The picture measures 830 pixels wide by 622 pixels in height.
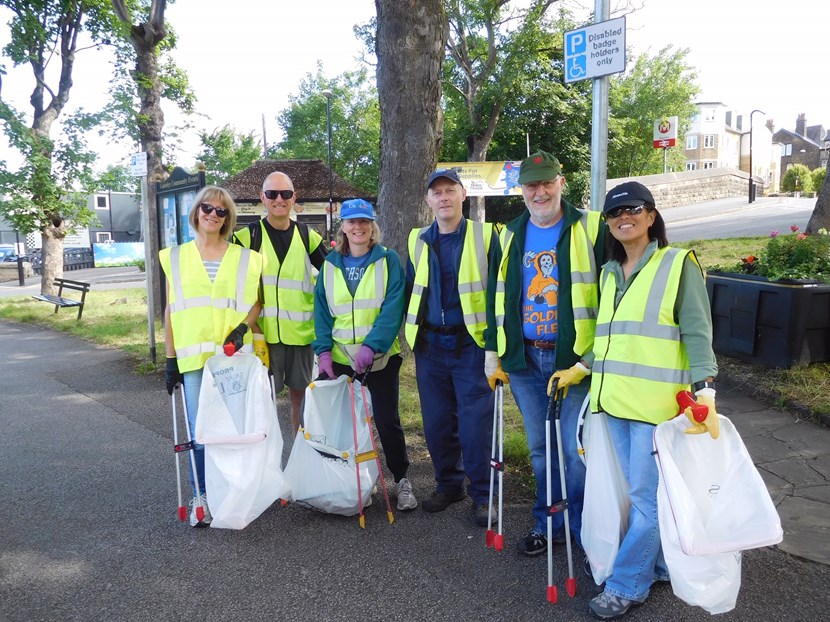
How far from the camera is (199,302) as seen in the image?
153 inches

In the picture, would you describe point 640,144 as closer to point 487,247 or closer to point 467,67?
point 467,67

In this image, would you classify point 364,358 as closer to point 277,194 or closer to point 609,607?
point 277,194

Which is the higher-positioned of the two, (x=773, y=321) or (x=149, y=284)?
(x=149, y=284)

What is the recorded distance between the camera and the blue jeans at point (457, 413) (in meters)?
3.84

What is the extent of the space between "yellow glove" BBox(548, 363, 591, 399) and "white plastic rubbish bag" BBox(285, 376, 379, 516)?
135 centimetres

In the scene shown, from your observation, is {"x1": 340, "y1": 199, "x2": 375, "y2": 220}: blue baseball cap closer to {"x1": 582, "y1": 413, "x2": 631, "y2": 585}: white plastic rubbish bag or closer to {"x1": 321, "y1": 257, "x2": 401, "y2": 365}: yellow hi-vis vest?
{"x1": 321, "y1": 257, "x2": 401, "y2": 365}: yellow hi-vis vest

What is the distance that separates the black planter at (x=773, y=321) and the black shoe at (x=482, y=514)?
375 cm

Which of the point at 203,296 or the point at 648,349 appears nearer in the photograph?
the point at 648,349

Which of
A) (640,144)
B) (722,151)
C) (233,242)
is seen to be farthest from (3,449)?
(722,151)

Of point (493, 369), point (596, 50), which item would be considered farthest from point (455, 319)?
point (596, 50)

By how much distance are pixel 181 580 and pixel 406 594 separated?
120 centimetres

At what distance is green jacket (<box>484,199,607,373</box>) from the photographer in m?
3.20

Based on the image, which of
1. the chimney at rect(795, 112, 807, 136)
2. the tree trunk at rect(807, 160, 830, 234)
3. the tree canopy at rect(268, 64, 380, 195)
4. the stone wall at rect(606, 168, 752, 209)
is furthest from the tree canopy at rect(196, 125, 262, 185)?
the chimney at rect(795, 112, 807, 136)

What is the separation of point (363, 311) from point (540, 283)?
3.87ft
